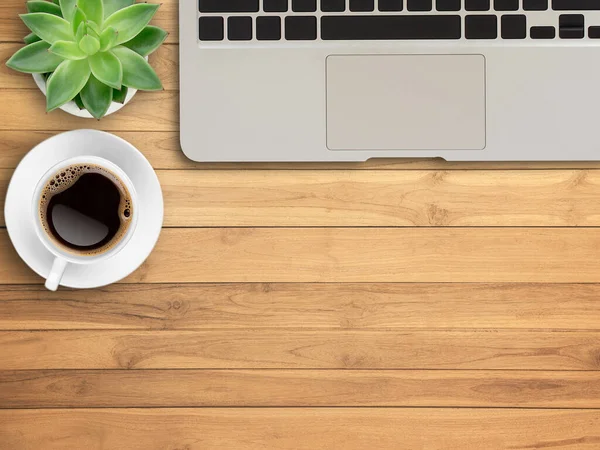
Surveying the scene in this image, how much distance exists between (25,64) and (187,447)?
0.49m

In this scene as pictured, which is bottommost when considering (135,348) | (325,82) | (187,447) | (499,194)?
(187,447)

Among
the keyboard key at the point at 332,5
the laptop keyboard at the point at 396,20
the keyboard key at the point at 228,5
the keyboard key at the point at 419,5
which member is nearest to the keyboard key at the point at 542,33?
the laptop keyboard at the point at 396,20

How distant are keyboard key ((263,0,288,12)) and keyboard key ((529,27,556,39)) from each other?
0.29 meters

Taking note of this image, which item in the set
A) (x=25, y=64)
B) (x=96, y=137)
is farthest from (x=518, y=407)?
(x=25, y=64)

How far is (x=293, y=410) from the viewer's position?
0.75 metres

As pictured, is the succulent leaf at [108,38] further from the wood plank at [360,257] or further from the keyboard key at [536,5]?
the keyboard key at [536,5]

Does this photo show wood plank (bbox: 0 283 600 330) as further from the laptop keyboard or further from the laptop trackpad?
the laptop keyboard

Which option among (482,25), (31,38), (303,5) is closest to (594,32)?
(482,25)

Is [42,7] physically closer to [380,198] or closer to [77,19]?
[77,19]

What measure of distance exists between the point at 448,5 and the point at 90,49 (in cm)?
41

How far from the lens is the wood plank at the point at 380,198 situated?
2.43 ft

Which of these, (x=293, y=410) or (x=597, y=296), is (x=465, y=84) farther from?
(x=293, y=410)

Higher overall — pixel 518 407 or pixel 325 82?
pixel 325 82

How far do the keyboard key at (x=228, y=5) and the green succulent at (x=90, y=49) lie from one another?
0.06 m
